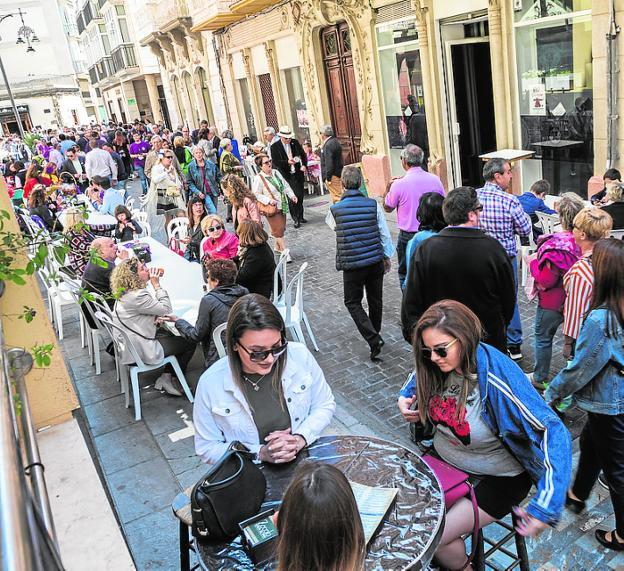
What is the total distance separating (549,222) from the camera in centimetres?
634

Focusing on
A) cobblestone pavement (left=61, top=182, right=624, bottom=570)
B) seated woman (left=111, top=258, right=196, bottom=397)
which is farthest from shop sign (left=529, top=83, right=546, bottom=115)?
seated woman (left=111, top=258, right=196, bottom=397)

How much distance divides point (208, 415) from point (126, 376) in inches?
122

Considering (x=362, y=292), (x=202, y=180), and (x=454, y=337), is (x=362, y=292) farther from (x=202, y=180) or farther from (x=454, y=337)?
(x=202, y=180)

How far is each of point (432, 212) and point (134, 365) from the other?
303 centimetres

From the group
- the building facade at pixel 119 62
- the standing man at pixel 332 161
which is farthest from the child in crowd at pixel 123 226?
the building facade at pixel 119 62

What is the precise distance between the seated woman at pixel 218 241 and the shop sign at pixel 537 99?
539 centimetres

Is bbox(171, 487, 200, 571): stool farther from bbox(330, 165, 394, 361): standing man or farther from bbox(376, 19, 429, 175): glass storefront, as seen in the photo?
bbox(376, 19, 429, 175): glass storefront

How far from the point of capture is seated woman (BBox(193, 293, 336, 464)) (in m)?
2.74

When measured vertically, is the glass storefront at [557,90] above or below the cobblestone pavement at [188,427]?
above

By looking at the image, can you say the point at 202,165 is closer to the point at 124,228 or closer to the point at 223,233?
the point at 124,228

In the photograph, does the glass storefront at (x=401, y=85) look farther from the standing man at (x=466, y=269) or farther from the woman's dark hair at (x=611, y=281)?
the woman's dark hair at (x=611, y=281)

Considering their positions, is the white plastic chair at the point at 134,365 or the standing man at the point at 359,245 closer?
the white plastic chair at the point at 134,365

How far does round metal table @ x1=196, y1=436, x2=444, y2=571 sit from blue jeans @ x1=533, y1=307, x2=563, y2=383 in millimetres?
2260

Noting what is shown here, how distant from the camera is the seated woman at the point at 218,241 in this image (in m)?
6.37
